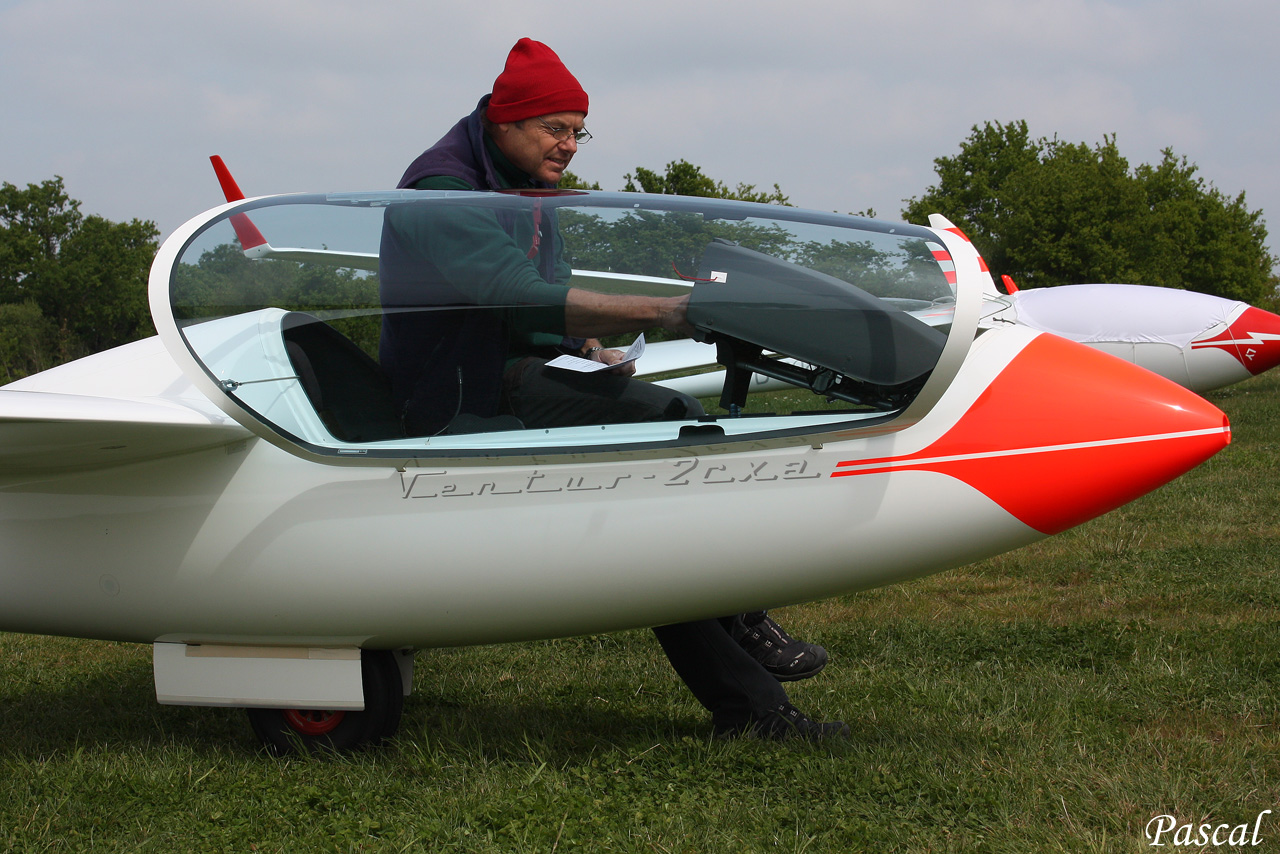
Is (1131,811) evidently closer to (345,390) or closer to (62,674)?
(345,390)

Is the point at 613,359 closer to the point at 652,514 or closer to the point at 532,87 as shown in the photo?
the point at 652,514

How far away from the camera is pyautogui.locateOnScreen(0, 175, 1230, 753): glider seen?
2.41m

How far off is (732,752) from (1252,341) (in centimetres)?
1044

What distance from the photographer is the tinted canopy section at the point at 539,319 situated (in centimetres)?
247

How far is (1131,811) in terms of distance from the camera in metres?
2.28

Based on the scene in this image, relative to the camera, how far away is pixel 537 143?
307 cm

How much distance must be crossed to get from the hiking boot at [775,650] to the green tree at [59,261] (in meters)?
30.9

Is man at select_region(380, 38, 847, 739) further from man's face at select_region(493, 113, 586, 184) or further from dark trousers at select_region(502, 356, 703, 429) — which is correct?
man's face at select_region(493, 113, 586, 184)

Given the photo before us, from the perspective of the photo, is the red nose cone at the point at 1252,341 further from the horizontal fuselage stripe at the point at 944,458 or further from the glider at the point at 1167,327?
the horizontal fuselage stripe at the point at 944,458

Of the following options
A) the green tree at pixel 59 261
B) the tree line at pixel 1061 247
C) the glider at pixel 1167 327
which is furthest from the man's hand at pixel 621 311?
the green tree at pixel 59 261

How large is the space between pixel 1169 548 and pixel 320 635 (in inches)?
176

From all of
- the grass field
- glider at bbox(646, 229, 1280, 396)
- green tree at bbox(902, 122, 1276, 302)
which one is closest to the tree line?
green tree at bbox(902, 122, 1276, 302)

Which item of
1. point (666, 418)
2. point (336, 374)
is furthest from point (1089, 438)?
point (336, 374)
